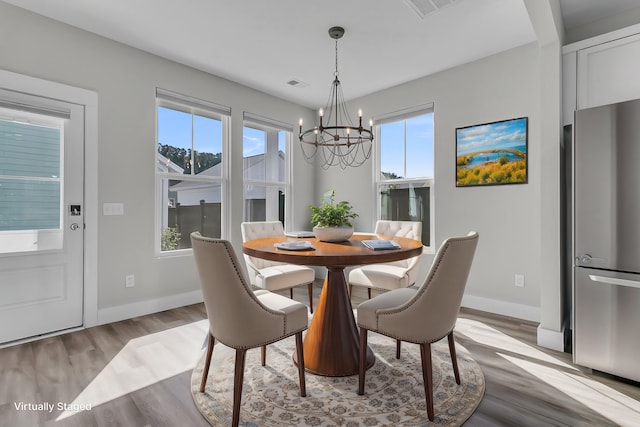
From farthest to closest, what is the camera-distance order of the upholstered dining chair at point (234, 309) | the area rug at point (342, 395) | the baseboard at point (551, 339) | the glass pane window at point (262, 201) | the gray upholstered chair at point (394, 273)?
the glass pane window at point (262, 201), the gray upholstered chair at point (394, 273), the baseboard at point (551, 339), the area rug at point (342, 395), the upholstered dining chair at point (234, 309)

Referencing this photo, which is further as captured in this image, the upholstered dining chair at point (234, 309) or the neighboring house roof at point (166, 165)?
the neighboring house roof at point (166, 165)

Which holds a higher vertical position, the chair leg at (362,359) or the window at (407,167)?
the window at (407,167)

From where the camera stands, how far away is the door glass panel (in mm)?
2508

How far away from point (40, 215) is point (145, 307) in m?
1.22

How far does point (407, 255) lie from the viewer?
190 centimetres

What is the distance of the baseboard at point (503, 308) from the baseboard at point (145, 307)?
3027 mm

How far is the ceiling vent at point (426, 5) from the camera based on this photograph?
7.84 feet

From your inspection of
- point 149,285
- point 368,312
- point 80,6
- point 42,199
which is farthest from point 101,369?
point 80,6

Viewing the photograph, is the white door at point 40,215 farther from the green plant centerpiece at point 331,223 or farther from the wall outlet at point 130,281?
the green plant centerpiece at point 331,223

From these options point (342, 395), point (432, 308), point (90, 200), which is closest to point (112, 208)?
point (90, 200)

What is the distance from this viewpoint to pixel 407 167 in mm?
4059

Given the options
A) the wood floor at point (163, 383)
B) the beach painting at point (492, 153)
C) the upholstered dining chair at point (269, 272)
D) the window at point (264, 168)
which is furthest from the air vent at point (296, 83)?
the wood floor at point (163, 383)

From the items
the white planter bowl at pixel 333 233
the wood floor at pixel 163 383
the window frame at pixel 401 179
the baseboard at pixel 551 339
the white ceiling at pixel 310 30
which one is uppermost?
the white ceiling at pixel 310 30

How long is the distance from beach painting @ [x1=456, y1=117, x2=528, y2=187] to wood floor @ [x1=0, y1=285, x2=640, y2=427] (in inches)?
57.8
